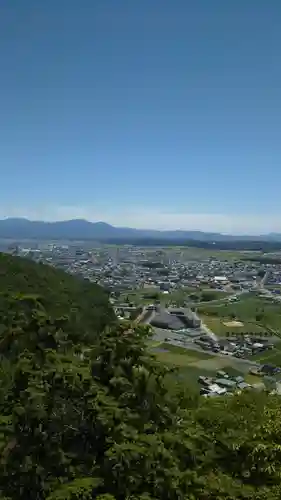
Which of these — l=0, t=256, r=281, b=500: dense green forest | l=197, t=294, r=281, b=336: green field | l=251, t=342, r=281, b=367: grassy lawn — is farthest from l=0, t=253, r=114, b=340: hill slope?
l=0, t=256, r=281, b=500: dense green forest

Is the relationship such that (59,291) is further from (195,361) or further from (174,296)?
(174,296)

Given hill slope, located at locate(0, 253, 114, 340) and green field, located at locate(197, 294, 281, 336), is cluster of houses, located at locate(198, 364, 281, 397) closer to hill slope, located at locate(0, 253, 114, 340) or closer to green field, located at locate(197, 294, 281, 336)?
hill slope, located at locate(0, 253, 114, 340)

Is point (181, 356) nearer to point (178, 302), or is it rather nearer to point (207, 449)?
point (178, 302)

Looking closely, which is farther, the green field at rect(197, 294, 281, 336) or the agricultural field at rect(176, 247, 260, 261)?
the agricultural field at rect(176, 247, 260, 261)

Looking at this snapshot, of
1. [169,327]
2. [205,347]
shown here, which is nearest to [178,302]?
[169,327]

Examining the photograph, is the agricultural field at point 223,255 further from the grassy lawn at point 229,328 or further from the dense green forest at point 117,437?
the dense green forest at point 117,437

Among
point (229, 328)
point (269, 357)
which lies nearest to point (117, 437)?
point (269, 357)
